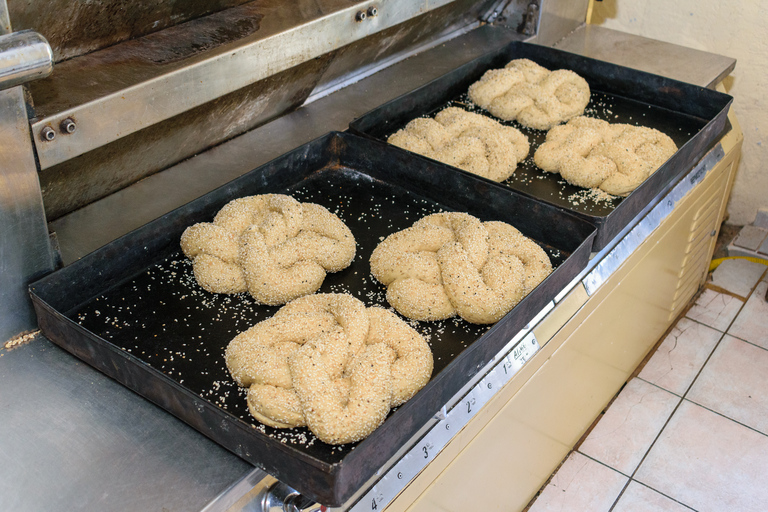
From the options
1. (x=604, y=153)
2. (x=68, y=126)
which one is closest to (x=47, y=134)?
(x=68, y=126)

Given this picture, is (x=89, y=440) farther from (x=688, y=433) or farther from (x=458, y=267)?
(x=688, y=433)

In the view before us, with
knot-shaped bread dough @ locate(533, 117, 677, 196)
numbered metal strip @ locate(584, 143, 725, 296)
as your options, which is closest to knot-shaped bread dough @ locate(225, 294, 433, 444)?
numbered metal strip @ locate(584, 143, 725, 296)

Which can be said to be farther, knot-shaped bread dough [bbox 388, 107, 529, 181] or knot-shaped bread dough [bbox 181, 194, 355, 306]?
knot-shaped bread dough [bbox 388, 107, 529, 181]

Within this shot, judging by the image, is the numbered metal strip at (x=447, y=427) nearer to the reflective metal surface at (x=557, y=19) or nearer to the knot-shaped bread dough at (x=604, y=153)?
the knot-shaped bread dough at (x=604, y=153)

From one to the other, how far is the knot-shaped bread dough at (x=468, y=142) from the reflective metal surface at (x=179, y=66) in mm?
291

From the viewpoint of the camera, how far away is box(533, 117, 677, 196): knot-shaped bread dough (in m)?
1.77

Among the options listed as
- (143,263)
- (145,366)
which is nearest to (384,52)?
(143,263)

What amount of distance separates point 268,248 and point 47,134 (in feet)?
1.53

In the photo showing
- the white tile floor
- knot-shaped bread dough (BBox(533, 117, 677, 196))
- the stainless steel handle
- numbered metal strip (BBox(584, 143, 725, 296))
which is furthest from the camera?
the white tile floor

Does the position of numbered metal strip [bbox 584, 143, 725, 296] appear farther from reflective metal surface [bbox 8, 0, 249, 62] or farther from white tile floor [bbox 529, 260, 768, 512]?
reflective metal surface [bbox 8, 0, 249, 62]

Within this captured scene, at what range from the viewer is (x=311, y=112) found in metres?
1.96

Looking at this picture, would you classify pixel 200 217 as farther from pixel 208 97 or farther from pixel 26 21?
pixel 26 21

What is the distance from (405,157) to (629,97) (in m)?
0.94

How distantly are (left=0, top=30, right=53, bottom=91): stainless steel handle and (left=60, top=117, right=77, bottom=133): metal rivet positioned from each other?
134 mm
